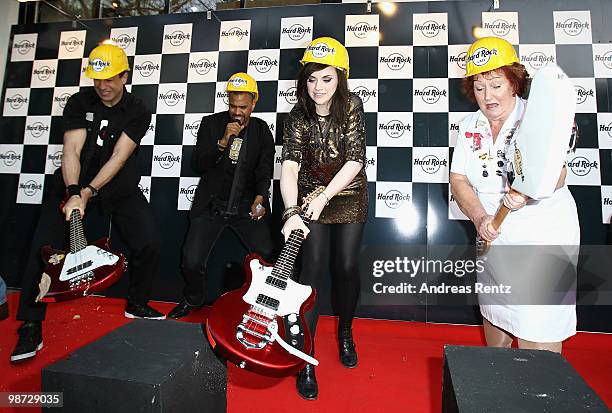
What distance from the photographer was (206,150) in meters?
2.29

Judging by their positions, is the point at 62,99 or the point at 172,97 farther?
the point at 62,99

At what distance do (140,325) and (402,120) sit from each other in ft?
6.83

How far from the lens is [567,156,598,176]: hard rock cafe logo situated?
92.0 inches

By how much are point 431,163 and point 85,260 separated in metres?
2.09

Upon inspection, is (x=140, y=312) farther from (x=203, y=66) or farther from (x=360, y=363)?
(x=203, y=66)

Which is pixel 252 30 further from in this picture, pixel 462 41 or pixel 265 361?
pixel 265 361

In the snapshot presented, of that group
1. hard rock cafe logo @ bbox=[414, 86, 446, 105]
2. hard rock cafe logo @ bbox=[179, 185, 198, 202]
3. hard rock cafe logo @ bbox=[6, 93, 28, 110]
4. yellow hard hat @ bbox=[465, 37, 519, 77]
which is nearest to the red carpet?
hard rock cafe logo @ bbox=[179, 185, 198, 202]

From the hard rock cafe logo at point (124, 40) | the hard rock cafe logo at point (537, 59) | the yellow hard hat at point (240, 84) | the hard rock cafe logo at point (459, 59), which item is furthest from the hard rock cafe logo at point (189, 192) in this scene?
the hard rock cafe logo at point (537, 59)

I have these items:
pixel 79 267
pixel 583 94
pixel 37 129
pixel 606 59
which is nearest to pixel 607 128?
pixel 583 94

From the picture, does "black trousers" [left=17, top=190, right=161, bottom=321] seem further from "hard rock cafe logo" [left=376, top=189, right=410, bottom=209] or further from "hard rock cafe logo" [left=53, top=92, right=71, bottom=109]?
"hard rock cafe logo" [left=376, top=189, right=410, bottom=209]

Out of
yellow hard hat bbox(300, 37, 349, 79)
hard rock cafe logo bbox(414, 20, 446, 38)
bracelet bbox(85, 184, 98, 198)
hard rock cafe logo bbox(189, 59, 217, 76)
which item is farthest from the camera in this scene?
hard rock cafe logo bbox(189, 59, 217, 76)

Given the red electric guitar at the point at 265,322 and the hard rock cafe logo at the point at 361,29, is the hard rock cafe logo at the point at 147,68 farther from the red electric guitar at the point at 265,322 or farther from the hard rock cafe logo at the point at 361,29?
the red electric guitar at the point at 265,322

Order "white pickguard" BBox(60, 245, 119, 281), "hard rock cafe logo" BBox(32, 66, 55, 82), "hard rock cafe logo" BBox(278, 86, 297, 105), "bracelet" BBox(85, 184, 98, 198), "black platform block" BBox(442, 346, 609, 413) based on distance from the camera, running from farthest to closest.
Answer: "hard rock cafe logo" BBox(32, 66, 55, 82), "hard rock cafe logo" BBox(278, 86, 297, 105), "bracelet" BBox(85, 184, 98, 198), "white pickguard" BBox(60, 245, 119, 281), "black platform block" BBox(442, 346, 609, 413)

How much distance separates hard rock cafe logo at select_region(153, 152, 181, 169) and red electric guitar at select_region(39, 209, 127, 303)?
3.45ft
